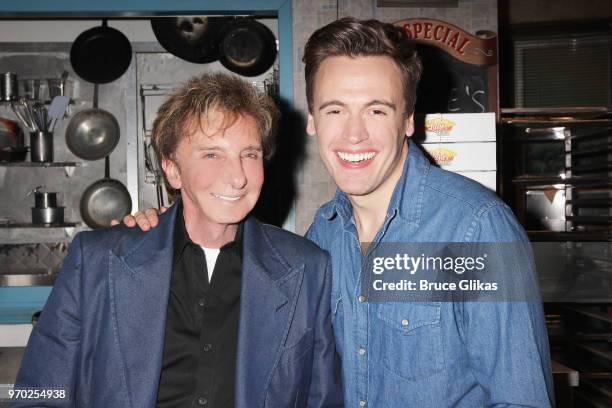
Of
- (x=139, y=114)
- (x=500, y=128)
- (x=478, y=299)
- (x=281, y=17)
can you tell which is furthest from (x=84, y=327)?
(x=139, y=114)

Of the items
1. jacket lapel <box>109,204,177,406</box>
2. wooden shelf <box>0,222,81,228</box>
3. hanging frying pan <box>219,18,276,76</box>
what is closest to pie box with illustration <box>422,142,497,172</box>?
jacket lapel <box>109,204,177,406</box>

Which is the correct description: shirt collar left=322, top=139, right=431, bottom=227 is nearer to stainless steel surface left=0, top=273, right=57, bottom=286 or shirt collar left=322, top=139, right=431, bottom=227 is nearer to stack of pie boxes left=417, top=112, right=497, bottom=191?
stack of pie boxes left=417, top=112, right=497, bottom=191

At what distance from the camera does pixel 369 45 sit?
167 cm

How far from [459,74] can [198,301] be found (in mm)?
2262

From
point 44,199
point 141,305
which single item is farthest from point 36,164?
point 141,305

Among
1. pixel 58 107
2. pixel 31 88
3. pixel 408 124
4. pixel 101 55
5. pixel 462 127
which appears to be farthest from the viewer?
pixel 31 88

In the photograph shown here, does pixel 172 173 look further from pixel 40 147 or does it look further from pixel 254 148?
pixel 40 147

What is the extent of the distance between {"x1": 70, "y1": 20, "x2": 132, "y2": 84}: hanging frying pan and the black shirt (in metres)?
3.34

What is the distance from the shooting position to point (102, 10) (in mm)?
3471

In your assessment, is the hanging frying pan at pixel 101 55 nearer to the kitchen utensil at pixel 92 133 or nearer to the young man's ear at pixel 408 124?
the kitchen utensil at pixel 92 133

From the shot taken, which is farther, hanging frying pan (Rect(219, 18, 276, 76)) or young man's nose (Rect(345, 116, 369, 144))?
hanging frying pan (Rect(219, 18, 276, 76))

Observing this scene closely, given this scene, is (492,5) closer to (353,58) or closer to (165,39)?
(353,58)

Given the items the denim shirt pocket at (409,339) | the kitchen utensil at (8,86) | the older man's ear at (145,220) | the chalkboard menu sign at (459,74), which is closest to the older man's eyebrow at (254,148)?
the older man's ear at (145,220)

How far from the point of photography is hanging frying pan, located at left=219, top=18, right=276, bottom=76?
409cm
